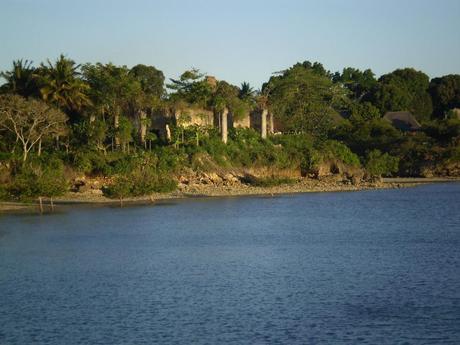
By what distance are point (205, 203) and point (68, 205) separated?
974cm

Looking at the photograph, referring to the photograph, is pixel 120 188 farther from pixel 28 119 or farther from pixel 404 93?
pixel 404 93

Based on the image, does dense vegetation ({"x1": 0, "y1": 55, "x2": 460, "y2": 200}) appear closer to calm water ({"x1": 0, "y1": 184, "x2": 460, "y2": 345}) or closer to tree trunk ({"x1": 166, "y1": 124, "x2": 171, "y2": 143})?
tree trunk ({"x1": 166, "y1": 124, "x2": 171, "y2": 143})

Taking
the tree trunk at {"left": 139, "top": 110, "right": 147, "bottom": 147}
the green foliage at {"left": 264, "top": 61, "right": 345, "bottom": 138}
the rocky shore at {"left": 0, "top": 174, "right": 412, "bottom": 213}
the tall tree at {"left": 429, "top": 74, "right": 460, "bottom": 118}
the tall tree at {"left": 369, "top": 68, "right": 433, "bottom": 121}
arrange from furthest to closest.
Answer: the tall tree at {"left": 429, "top": 74, "right": 460, "bottom": 118}, the tall tree at {"left": 369, "top": 68, "right": 433, "bottom": 121}, the green foliage at {"left": 264, "top": 61, "right": 345, "bottom": 138}, the tree trunk at {"left": 139, "top": 110, "right": 147, "bottom": 147}, the rocky shore at {"left": 0, "top": 174, "right": 412, "bottom": 213}

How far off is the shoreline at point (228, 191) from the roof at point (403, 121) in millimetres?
13254

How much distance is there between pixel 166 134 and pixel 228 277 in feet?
127

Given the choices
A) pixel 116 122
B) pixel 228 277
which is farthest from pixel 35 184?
pixel 228 277

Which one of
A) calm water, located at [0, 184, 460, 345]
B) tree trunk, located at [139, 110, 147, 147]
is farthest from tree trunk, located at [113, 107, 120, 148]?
calm water, located at [0, 184, 460, 345]

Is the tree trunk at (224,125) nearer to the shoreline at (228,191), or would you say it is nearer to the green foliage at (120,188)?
the shoreline at (228,191)

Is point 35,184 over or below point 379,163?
below

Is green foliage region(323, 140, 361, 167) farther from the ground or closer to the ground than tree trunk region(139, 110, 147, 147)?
closer to the ground

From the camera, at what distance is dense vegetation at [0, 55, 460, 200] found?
55688 mm

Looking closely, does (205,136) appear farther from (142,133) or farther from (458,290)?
(458,290)

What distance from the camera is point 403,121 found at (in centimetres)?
9419

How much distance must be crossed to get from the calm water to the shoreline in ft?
13.1
